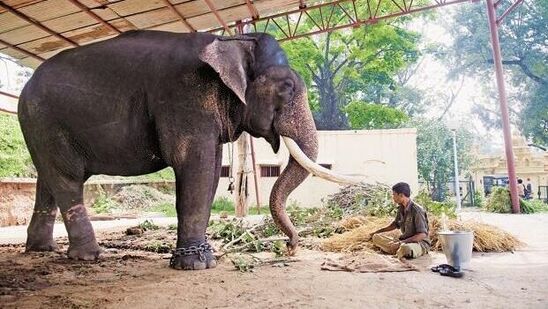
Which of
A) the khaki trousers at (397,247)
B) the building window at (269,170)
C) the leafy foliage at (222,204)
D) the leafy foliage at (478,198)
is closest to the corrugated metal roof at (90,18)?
the khaki trousers at (397,247)

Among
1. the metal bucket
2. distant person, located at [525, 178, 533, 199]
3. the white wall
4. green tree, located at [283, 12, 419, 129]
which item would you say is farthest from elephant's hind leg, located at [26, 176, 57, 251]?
distant person, located at [525, 178, 533, 199]

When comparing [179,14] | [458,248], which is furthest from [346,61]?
[458,248]

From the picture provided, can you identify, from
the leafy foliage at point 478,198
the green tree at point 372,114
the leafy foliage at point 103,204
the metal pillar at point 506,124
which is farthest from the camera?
the green tree at point 372,114

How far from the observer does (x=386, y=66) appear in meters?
24.0

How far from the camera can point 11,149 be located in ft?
44.6

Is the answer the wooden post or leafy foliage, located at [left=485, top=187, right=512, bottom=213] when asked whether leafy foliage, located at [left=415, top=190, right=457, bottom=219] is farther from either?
leafy foliage, located at [left=485, top=187, right=512, bottom=213]

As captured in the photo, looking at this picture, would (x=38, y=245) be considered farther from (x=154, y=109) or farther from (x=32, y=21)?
(x=32, y=21)

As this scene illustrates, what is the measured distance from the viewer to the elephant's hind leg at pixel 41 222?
594 centimetres

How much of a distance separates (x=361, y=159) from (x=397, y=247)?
42.7ft

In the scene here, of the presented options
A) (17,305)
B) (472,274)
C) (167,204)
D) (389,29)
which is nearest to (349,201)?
(472,274)

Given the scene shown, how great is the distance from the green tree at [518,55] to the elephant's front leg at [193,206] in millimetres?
27486

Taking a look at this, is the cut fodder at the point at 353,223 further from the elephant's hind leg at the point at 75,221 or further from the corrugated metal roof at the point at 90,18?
the corrugated metal roof at the point at 90,18

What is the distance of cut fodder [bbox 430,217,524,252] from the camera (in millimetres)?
5727

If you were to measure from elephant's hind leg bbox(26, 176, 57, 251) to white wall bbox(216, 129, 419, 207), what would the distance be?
38.7 feet
